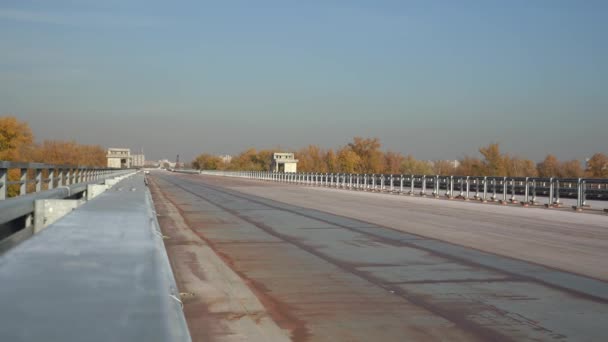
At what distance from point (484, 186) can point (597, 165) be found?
98422mm

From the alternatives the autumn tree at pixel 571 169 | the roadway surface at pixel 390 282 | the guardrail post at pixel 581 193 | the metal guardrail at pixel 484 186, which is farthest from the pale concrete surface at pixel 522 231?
the autumn tree at pixel 571 169

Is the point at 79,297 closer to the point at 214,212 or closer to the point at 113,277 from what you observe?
the point at 113,277

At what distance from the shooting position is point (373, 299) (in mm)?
8125

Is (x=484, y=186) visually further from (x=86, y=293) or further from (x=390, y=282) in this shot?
(x=86, y=293)

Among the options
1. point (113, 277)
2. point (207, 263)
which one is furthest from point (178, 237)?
point (113, 277)

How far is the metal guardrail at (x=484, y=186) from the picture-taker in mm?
30250

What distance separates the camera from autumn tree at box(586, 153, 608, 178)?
121000 millimetres

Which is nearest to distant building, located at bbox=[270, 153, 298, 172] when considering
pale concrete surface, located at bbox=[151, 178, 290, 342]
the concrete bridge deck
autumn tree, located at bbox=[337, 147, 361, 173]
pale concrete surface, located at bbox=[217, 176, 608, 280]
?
autumn tree, located at bbox=[337, 147, 361, 173]

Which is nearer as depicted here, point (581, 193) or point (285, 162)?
point (581, 193)

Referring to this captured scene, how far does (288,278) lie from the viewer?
383 inches

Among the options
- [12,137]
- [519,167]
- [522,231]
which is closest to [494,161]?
[519,167]

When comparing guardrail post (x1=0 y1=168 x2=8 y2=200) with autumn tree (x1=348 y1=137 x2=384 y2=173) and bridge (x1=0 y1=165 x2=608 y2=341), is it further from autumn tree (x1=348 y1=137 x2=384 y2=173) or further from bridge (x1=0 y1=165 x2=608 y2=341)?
autumn tree (x1=348 y1=137 x2=384 y2=173)

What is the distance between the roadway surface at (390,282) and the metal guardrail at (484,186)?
40.1 feet

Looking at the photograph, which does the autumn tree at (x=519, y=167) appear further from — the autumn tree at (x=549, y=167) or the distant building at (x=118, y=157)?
the distant building at (x=118, y=157)
